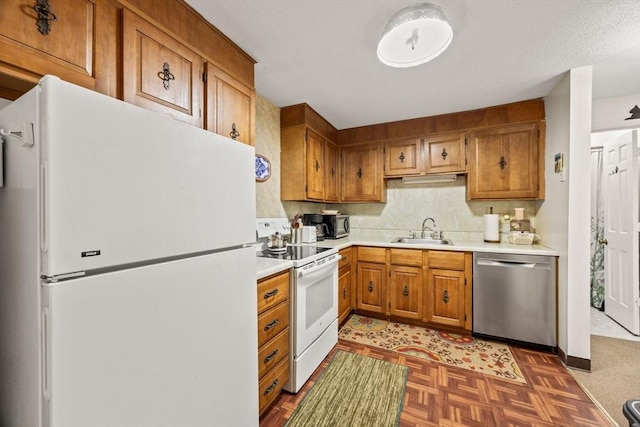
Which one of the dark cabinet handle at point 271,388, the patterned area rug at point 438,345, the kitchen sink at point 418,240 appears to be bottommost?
the patterned area rug at point 438,345

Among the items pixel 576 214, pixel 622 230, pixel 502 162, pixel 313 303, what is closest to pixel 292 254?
pixel 313 303

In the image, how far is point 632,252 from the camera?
2.54 meters

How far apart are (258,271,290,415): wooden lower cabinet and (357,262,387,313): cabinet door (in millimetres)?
1474

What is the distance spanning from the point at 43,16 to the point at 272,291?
1510 mm

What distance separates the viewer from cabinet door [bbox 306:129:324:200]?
111 inches

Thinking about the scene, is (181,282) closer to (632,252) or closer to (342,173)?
(342,173)

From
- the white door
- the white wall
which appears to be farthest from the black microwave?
the white door

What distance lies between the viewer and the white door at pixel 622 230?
252 cm

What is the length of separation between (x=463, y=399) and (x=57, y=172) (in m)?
2.32

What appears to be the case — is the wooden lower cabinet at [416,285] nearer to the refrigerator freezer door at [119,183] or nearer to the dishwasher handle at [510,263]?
the dishwasher handle at [510,263]

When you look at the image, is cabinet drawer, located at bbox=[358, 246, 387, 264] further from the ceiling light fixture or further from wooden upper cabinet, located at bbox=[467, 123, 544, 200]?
the ceiling light fixture

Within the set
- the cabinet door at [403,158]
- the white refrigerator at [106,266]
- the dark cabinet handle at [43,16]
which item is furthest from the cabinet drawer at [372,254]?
the dark cabinet handle at [43,16]

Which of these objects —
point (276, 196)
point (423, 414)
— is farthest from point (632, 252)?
point (276, 196)

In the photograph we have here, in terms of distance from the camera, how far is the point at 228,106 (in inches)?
67.6
